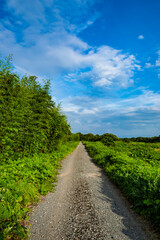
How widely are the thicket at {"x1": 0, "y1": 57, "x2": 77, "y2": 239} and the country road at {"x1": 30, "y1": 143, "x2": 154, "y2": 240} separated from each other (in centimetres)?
46

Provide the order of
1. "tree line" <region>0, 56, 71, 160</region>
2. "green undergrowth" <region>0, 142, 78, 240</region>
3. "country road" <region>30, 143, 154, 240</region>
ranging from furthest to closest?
"tree line" <region>0, 56, 71, 160</region>, "country road" <region>30, 143, 154, 240</region>, "green undergrowth" <region>0, 142, 78, 240</region>

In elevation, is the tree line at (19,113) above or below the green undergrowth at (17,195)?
above

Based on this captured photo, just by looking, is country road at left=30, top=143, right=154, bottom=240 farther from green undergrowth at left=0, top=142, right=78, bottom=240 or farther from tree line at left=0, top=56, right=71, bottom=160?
tree line at left=0, top=56, right=71, bottom=160

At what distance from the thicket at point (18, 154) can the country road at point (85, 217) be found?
46 centimetres

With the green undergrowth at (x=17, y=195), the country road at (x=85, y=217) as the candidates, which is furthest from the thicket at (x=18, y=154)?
the country road at (x=85, y=217)

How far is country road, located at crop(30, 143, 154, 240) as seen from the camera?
299cm

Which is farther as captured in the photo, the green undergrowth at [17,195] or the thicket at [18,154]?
the thicket at [18,154]

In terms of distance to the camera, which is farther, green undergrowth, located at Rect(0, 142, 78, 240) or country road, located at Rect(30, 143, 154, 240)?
country road, located at Rect(30, 143, 154, 240)

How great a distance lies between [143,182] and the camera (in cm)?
483

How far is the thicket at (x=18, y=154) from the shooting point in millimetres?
3356

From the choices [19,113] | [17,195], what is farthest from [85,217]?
[19,113]

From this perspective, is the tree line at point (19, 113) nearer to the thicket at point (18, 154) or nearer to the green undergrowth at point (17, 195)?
the thicket at point (18, 154)

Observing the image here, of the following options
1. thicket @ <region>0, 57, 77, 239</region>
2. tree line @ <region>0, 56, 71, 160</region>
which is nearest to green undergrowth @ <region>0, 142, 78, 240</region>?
thicket @ <region>0, 57, 77, 239</region>

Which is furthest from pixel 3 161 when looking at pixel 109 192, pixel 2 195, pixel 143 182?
pixel 143 182
